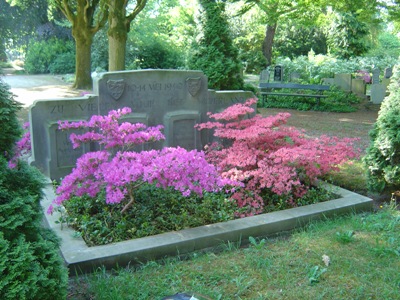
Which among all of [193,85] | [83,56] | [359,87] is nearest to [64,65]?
[83,56]

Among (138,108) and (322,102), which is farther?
(322,102)

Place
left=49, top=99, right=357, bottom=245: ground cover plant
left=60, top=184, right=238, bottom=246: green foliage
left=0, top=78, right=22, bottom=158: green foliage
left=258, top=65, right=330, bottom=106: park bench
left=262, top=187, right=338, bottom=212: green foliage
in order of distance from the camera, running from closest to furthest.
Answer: left=0, top=78, right=22, bottom=158: green foliage, left=49, top=99, right=357, bottom=245: ground cover plant, left=60, top=184, right=238, bottom=246: green foliage, left=262, top=187, right=338, bottom=212: green foliage, left=258, top=65, right=330, bottom=106: park bench

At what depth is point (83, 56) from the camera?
17.5 meters

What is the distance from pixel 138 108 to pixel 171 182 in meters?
2.73

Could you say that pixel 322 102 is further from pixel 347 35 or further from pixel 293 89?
pixel 347 35

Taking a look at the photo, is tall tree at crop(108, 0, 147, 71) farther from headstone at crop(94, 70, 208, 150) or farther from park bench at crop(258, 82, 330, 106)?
headstone at crop(94, 70, 208, 150)

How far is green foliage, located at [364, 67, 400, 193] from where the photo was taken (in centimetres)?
563

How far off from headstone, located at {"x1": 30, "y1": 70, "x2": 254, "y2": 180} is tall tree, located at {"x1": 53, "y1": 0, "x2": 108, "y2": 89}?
9466 millimetres

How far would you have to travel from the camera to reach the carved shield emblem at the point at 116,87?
20.6 feet

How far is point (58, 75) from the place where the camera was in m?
28.2

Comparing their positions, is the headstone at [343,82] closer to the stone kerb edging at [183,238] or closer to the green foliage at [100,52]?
the stone kerb edging at [183,238]

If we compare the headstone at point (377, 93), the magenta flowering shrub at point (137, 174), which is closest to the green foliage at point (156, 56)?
the headstone at point (377, 93)

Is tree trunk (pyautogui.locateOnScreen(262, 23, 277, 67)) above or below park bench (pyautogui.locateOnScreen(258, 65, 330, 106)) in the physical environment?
above

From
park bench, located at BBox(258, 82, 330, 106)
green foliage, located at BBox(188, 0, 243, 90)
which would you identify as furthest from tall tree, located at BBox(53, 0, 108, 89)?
park bench, located at BBox(258, 82, 330, 106)
